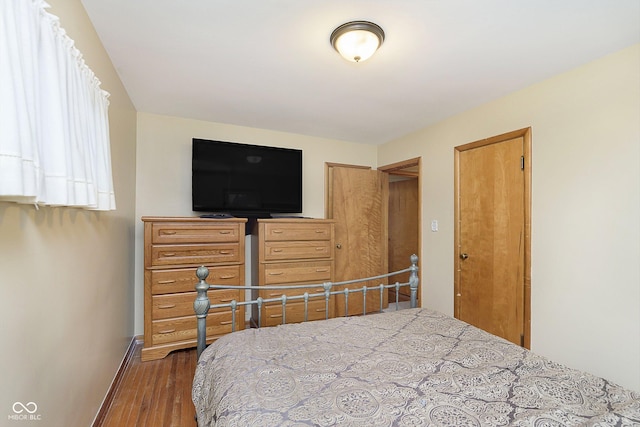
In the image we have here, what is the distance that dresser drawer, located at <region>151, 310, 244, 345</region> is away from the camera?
2.64 metres

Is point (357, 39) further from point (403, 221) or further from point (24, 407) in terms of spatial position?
point (403, 221)

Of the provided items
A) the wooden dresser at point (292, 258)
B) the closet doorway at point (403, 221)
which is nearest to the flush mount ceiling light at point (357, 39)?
the wooden dresser at point (292, 258)

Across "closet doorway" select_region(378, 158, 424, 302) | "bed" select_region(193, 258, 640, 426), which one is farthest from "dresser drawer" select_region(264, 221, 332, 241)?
"closet doorway" select_region(378, 158, 424, 302)

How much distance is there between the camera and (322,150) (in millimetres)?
4043

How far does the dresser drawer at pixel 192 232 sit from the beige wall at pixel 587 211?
2.78 m

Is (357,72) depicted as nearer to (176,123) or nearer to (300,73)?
(300,73)

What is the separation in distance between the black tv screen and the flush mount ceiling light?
5.92 ft

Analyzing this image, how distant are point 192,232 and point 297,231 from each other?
3.64 ft

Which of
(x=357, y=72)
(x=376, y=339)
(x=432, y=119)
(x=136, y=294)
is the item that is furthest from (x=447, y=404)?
(x=136, y=294)

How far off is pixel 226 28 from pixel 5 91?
4.16 ft

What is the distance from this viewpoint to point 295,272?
3219 mm

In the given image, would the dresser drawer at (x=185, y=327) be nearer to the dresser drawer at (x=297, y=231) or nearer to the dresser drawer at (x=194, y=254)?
the dresser drawer at (x=194, y=254)
